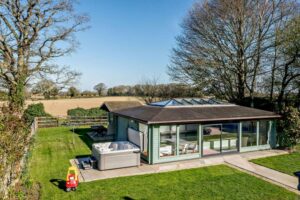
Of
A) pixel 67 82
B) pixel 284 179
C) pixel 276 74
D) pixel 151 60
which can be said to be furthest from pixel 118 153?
pixel 151 60

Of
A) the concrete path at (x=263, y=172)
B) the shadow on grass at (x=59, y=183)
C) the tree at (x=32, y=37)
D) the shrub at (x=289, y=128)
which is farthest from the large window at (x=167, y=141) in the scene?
the tree at (x=32, y=37)

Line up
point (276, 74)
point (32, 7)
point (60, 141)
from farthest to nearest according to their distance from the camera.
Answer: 1. point (276, 74)
2. point (32, 7)
3. point (60, 141)

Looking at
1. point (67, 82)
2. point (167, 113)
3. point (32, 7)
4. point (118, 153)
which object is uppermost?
point (32, 7)

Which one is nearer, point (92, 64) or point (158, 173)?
point (158, 173)

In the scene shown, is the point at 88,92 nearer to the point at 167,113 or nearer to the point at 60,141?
the point at 60,141

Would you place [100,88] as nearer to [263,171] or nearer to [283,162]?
[283,162]

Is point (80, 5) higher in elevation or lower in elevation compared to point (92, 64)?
higher

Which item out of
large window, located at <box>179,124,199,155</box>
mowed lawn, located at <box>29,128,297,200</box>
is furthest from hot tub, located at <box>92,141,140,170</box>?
large window, located at <box>179,124,199,155</box>
